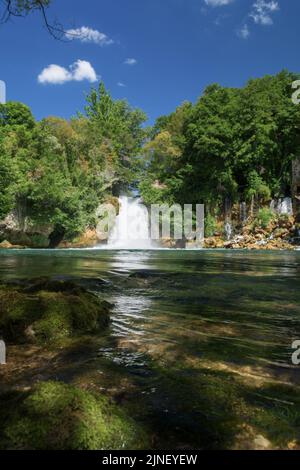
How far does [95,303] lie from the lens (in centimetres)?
473

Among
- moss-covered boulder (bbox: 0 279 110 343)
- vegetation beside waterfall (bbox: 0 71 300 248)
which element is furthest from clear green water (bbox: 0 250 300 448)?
vegetation beside waterfall (bbox: 0 71 300 248)

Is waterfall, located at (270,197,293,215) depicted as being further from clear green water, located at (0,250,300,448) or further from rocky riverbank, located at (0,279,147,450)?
rocky riverbank, located at (0,279,147,450)

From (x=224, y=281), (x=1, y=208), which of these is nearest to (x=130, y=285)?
(x=224, y=281)

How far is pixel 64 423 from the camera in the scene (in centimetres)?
180

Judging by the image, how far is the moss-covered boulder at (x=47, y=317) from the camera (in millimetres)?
3660

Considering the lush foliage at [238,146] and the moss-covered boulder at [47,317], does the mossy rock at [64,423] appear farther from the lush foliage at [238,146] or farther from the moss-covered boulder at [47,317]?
the lush foliage at [238,146]

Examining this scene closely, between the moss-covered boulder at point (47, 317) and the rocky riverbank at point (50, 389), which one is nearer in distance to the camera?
the rocky riverbank at point (50, 389)

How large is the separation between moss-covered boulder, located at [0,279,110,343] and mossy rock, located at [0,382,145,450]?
1.61 m

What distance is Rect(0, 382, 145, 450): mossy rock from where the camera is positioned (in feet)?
5.59

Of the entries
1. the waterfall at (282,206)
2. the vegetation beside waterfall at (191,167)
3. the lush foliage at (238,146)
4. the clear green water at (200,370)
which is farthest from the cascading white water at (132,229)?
the clear green water at (200,370)

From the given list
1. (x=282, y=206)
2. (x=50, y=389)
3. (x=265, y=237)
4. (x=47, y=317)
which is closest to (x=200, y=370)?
(x=50, y=389)

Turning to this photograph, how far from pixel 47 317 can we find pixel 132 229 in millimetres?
35549

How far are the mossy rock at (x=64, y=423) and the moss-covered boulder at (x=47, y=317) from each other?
5.29ft

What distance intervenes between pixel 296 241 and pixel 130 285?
25.5 meters
